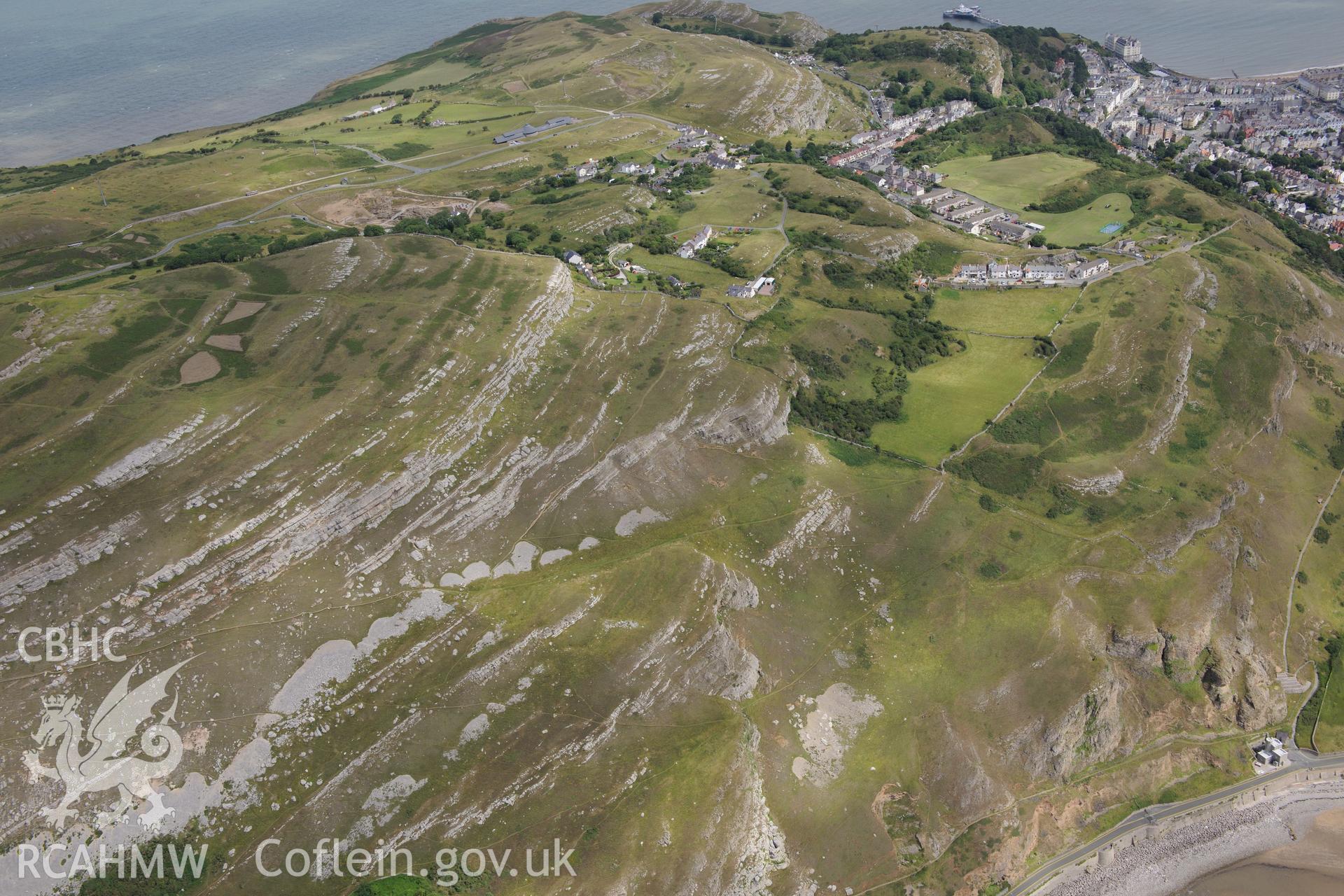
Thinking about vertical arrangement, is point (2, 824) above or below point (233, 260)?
below

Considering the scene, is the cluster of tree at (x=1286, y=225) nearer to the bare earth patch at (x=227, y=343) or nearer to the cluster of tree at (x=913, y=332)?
the cluster of tree at (x=913, y=332)

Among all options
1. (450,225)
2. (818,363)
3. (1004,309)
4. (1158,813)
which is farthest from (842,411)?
(450,225)

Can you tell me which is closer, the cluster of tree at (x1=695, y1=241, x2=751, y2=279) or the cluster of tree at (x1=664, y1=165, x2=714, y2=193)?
the cluster of tree at (x1=695, y1=241, x2=751, y2=279)

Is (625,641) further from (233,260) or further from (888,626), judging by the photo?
(233,260)

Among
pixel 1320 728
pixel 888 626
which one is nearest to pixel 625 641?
pixel 888 626

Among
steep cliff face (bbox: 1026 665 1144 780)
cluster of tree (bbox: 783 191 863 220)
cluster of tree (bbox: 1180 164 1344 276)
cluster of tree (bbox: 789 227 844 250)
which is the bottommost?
steep cliff face (bbox: 1026 665 1144 780)

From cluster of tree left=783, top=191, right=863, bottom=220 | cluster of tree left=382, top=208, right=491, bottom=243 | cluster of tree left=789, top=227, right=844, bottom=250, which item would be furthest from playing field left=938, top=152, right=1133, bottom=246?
cluster of tree left=382, top=208, right=491, bottom=243

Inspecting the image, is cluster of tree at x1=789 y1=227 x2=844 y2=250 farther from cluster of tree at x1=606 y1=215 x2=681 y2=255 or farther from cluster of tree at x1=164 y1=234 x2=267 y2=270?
cluster of tree at x1=164 y1=234 x2=267 y2=270
